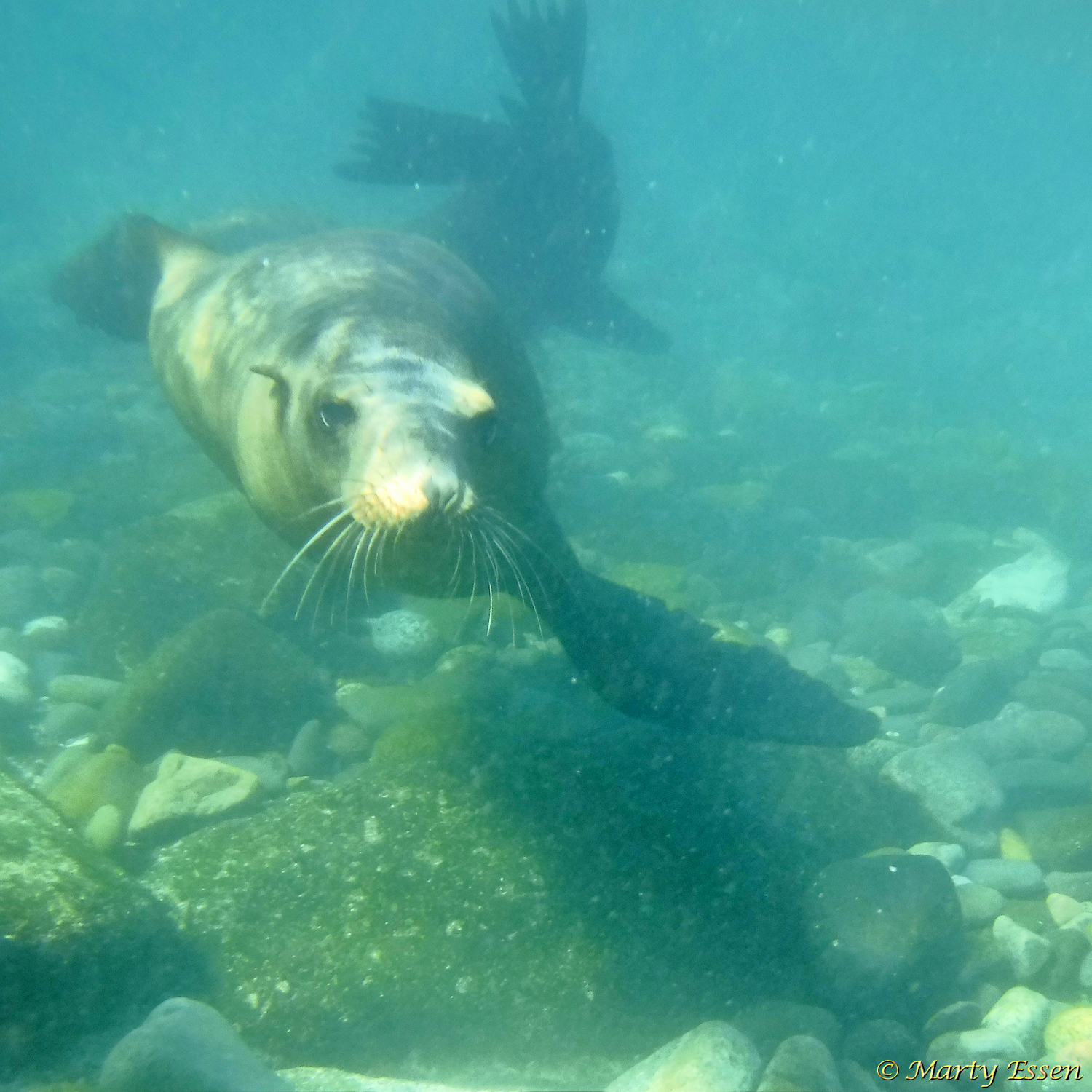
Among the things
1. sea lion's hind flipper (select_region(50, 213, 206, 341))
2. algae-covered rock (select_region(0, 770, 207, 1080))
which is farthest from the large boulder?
sea lion's hind flipper (select_region(50, 213, 206, 341))

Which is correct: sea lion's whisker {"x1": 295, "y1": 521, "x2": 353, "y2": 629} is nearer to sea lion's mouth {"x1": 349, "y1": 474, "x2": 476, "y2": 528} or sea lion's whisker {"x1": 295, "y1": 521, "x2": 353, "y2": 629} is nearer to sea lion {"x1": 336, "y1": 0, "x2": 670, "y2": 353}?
sea lion's mouth {"x1": 349, "y1": 474, "x2": 476, "y2": 528}

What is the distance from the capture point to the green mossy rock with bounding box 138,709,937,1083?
2732 millimetres

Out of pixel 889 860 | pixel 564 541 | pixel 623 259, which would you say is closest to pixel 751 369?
pixel 623 259

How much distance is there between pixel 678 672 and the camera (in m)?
4.07

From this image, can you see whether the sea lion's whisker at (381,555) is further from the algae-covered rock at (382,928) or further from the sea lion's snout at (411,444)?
the algae-covered rock at (382,928)

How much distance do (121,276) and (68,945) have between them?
6482 mm

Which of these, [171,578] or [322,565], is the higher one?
[171,578]

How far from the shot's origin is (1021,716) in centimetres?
494

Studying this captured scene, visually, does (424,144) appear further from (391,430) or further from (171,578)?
(391,430)

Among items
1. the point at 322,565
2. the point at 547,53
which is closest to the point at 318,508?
the point at 322,565

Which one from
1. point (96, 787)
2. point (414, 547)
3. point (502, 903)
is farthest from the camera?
point (96, 787)

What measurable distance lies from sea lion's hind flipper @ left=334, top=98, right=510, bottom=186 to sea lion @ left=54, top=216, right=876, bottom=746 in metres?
6.27

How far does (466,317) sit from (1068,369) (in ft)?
91.3

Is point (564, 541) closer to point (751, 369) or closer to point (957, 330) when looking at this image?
point (751, 369)
